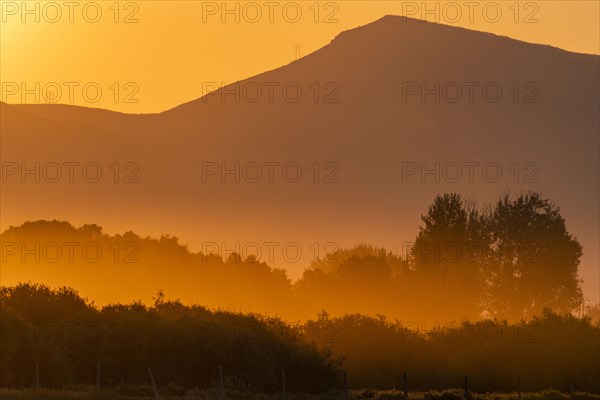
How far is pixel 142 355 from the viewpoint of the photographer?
95.9 meters

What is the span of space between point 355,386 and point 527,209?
3210 inches

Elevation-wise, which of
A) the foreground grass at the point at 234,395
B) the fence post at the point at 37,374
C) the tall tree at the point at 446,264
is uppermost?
the tall tree at the point at 446,264

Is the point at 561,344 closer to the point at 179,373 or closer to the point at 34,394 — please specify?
the point at 179,373

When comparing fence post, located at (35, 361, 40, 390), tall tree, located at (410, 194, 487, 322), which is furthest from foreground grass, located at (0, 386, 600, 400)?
tall tree, located at (410, 194, 487, 322)

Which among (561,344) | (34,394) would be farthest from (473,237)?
(34,394)

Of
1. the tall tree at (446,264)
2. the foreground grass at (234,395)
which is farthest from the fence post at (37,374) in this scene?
A: the tall tree at (446,264)

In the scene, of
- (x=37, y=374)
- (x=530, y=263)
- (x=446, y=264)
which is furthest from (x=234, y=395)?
(x=530, y=263)

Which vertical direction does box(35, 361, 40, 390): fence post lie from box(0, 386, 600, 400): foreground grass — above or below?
above

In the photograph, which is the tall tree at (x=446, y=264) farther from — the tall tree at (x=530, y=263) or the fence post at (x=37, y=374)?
the fence post at (x=37, y=374)

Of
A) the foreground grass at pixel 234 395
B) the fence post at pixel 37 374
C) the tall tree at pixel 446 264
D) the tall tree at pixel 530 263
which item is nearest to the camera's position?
the foreground grass at pixel 234 395

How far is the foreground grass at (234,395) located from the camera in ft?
235

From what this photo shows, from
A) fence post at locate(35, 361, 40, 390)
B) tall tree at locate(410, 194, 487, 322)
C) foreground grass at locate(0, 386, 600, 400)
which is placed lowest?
foreground grass at locate(0, 386, 600, 400)

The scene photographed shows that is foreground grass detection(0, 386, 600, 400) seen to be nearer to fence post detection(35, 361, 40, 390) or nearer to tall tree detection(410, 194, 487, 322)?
fence post detection(35, 361, 40, 390)

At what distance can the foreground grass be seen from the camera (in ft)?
235
